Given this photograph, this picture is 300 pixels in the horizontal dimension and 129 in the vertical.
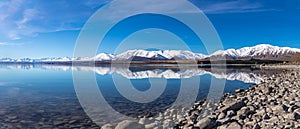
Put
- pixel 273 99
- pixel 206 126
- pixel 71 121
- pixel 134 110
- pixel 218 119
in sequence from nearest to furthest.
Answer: pixel 206 126
pixel 218 119
pixel 71 121
pixel 273 99
pixel 134 110

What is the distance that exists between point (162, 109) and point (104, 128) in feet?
14.8

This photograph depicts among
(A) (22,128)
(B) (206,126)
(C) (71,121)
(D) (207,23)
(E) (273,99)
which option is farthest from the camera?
(D) (207,23)

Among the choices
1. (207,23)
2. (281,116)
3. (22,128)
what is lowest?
(22,128)

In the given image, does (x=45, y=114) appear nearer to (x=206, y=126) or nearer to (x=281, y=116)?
(x=206, y=126)

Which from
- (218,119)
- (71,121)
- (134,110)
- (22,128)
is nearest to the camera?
(218,119)

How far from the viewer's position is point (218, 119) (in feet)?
28.7

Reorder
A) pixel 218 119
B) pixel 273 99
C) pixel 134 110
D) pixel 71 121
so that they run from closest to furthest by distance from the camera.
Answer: pixel 218 119 < pixel 71 121 < pixel 273 99 < pixel 134 110

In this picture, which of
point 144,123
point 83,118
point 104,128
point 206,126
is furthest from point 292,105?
point 83,118

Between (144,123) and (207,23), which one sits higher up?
(207,23)

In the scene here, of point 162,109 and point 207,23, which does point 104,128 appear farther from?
point 207,23

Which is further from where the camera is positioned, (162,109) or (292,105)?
(162,109)

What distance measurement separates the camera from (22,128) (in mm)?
9398

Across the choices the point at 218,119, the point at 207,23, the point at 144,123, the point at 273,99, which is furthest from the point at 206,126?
the point at 207,23

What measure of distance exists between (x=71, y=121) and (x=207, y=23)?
300 inches
